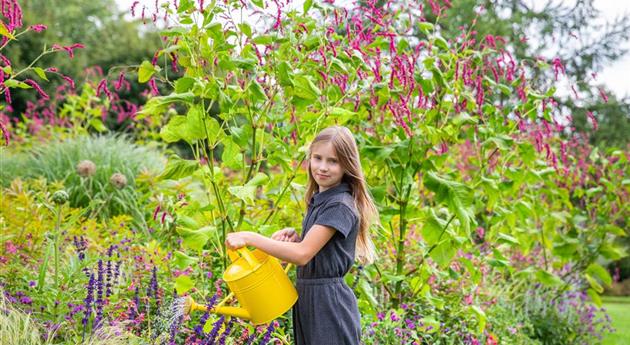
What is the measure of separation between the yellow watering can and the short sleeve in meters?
0.22

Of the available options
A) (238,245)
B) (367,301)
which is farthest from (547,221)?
(238,245)

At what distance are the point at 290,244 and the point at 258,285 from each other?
17 centimetres

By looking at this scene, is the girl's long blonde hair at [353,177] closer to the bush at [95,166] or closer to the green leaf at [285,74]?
the green leaf at [285,74]

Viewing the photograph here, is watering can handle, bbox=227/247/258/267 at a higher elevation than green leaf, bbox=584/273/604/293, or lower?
higher

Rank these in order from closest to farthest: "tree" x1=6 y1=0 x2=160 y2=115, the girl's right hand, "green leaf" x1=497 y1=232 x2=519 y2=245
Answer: the girl's right hand
"green leaf" x1=497 y1=232 x2=519 y2=245
"tree" x1=6 y1=0 x2=160 y2=115

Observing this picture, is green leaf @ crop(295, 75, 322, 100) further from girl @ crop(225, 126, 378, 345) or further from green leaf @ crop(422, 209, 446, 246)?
green leaf @ crop(422, 209, 446, 246)

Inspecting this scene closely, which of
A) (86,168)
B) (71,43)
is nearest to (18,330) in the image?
(86,168)

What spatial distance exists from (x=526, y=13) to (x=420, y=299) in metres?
13.9

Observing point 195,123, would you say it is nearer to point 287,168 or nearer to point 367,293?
point 287,168

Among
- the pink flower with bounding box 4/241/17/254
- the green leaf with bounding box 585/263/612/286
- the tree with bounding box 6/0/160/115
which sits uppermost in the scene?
the pink flower with bounding box 4/241/17/254

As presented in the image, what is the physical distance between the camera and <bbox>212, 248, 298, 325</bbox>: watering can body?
2.20 metres

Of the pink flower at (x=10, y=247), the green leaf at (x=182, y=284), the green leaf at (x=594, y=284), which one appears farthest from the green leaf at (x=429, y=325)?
the green leaf at (x=594, y=284)

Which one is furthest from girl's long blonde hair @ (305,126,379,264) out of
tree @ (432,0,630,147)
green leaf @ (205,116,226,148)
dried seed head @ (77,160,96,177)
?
tree @ (432,0,630,147)

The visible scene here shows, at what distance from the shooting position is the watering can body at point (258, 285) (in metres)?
2.20
